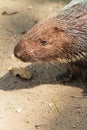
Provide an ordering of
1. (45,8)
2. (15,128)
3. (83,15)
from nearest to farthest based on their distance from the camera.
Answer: (15,128)
(83,15)
(45,8)

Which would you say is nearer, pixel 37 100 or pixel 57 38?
pixel 57 38

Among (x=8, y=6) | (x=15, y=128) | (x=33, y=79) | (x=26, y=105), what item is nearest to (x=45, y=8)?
(x=8, y=6)

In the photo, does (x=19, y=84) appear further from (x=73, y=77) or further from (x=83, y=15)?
(x=83, y=15)

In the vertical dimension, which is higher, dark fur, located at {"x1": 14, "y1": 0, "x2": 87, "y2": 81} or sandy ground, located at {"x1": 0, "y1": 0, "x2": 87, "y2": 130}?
dark fur, located at {"x1": 14, "y1": 0, "x2": 87, "y2": 81}

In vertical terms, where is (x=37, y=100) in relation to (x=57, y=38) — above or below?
below

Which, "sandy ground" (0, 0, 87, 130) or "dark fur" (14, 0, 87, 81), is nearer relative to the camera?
"sandy ground" (0, 0, 87, 130)
